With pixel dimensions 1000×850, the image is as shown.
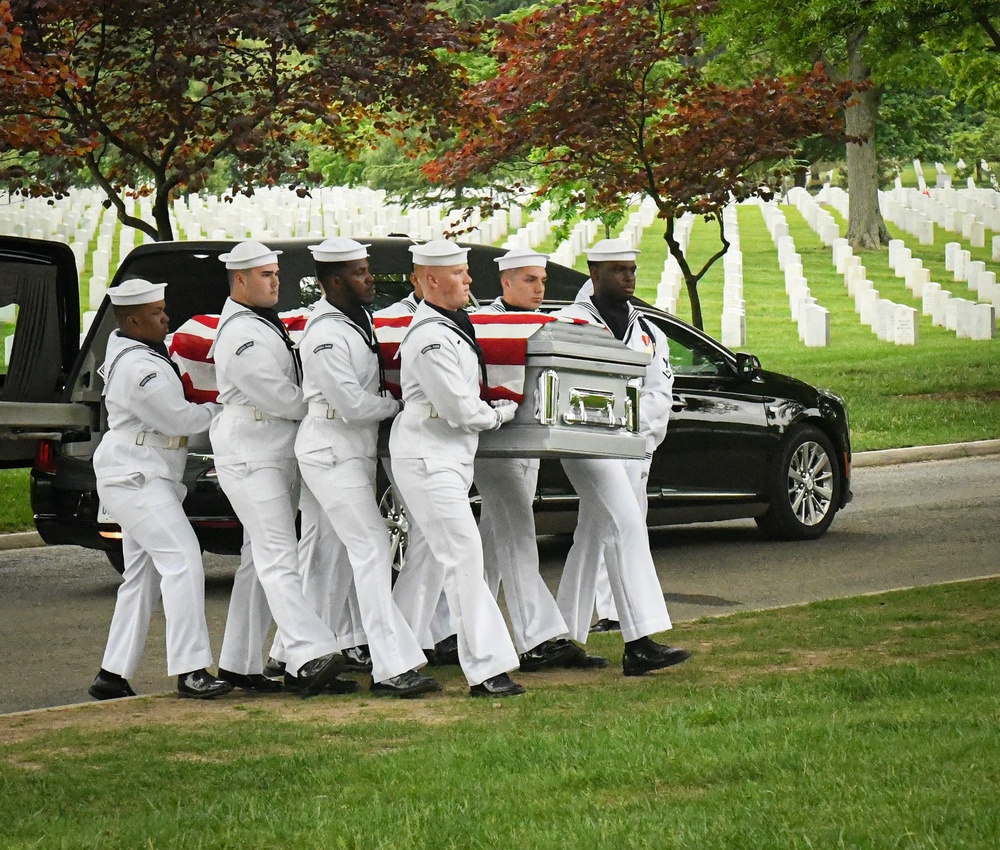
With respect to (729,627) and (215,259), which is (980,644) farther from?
(215,259)

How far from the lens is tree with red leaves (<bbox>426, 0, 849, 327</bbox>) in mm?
17031

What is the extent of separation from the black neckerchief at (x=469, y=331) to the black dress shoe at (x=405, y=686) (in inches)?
46.7

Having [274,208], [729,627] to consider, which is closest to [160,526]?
[729,627]

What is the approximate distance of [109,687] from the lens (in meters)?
7.66

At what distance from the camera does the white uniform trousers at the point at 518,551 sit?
7957 mm

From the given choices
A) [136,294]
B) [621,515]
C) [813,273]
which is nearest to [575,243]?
[813,273]

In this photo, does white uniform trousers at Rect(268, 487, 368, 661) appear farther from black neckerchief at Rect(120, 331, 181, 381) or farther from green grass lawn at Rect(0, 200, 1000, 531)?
green grass lawn at Rect(0, 200, 1000, 531)

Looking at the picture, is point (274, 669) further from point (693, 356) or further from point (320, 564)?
point (693, 356)

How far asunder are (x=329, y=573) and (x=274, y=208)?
40576 mm

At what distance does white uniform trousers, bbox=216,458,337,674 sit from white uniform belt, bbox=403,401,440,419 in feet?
2.32

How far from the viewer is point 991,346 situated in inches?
1041

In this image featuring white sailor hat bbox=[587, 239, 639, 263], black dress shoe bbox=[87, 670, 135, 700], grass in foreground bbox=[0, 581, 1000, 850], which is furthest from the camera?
white sailor hat bbox=[587, 239, 639, 263]

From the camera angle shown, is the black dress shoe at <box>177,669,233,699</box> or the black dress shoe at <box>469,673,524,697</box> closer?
the black dress shoe at <box>469,673,524,697</box>

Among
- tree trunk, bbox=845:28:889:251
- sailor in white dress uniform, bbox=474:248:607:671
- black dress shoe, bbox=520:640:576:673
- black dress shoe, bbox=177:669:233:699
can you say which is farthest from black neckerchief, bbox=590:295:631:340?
tree trunk, bbox=845:28:889:251
